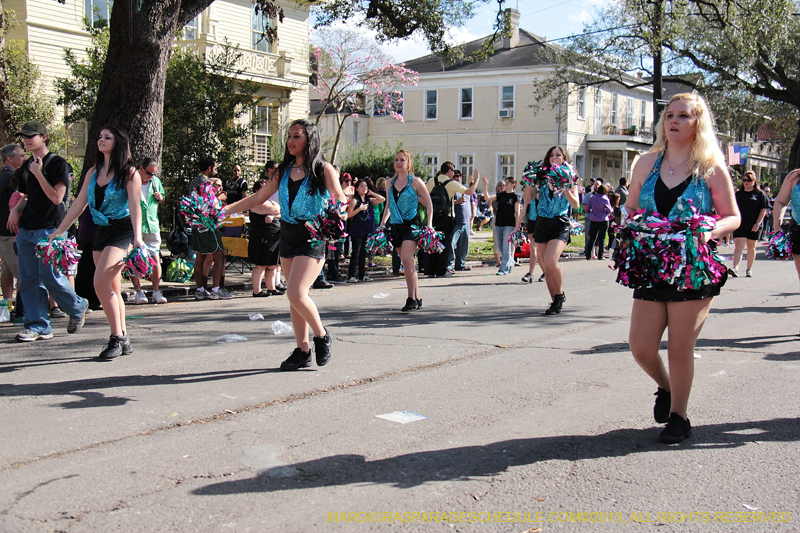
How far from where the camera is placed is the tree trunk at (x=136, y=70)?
11.0 meters

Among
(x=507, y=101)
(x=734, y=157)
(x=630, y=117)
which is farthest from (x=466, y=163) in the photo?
(x=734, y=157)

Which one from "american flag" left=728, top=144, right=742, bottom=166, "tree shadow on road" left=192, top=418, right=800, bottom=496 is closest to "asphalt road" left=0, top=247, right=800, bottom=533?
"tree shadow on road" left=192, top=418, right=800, bottom=496

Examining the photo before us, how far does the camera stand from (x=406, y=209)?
9.62 m

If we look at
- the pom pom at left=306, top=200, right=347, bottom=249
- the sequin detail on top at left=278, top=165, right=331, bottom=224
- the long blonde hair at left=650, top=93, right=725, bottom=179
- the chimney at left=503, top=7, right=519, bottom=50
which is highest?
the chimney at left=503, top=7, right=519, bottom=50

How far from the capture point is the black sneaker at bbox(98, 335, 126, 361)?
21.6 feet

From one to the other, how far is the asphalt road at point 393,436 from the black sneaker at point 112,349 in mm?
107

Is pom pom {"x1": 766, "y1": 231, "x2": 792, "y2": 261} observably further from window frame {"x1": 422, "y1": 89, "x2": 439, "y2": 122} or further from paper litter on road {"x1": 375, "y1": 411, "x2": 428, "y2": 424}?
window frame {"x1": 422, "y1": 89, "x2": 439, "y2": 122}

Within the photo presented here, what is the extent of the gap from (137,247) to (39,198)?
183cm

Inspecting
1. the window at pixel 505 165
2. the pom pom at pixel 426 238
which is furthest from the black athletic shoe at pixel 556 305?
the window at pixel 505 165

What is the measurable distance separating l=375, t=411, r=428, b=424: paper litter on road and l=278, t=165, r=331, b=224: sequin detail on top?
1.89 meters

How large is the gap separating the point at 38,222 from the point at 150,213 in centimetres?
262

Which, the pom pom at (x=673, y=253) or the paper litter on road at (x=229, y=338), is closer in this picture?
the pom pom at (x=673, y=253)

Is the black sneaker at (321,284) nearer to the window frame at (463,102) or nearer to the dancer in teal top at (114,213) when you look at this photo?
the dancer in teal top at (114,213)

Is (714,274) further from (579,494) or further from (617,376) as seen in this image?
(617,376)
